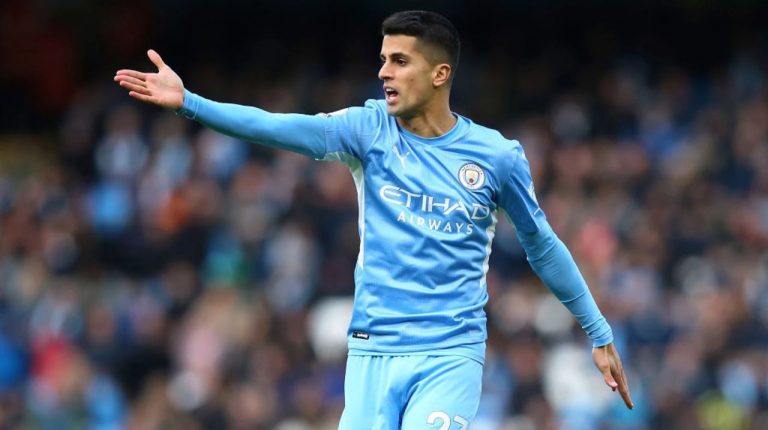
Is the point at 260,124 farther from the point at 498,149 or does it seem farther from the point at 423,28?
the point at 498,149

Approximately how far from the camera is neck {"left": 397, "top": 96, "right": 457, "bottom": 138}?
22.7 ft

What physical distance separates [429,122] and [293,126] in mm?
645

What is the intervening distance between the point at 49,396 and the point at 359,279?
8811 millimetres

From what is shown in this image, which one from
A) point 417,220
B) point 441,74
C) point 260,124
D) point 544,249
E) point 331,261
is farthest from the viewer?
point 331,261

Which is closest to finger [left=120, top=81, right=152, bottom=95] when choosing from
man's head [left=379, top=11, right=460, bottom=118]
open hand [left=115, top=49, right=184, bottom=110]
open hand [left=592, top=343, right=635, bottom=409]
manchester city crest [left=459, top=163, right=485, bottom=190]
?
open hand [left=115, top=49, right=184, bottom=110]

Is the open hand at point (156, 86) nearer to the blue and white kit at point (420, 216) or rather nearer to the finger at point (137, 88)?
the finger at point (137, 88)

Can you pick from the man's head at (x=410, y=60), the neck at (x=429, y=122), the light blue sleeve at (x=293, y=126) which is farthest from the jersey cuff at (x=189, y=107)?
the neck at (x=429, y=122)

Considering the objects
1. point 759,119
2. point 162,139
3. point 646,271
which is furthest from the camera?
point 162,139

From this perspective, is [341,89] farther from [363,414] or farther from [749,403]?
[363,414]

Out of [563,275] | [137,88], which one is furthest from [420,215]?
[137,88]

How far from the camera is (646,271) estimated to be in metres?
14.8

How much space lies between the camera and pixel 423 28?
6.85 m

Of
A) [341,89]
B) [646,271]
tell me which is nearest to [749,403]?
[646,271]

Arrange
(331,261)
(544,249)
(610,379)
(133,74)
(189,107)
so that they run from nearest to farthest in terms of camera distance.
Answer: (133,74) < (189,107) < (544,249) < (610,379) < (331,261)
